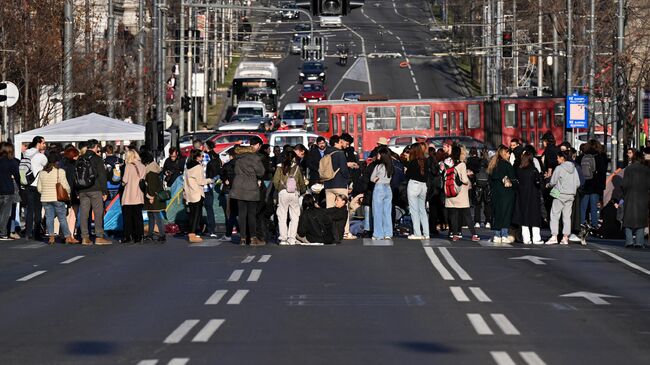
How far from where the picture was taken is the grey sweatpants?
28438 millimetres

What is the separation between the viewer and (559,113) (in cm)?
6981

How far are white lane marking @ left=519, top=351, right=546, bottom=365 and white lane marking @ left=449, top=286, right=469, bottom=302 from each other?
15.6ft

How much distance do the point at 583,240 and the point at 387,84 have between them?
85.4 meters

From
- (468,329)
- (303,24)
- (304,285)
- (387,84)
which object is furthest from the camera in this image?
(303,24)

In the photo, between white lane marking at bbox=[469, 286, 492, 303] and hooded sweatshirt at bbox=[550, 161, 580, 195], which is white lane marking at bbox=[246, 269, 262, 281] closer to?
white lane marking at bbox=[469, 286, 492, 303]

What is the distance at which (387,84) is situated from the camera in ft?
373

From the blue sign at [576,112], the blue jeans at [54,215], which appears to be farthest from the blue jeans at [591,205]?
the blue sign at [576,112]

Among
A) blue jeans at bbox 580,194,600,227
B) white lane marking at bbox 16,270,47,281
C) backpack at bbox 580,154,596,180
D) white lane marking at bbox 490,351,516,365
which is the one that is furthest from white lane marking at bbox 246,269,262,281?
blue jeans at bbox 580,194,600,227

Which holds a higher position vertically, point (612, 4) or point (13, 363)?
point (612, 4)

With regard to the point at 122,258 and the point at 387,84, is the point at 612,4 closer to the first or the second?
the point at 387,84

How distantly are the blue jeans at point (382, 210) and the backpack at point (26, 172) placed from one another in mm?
6456

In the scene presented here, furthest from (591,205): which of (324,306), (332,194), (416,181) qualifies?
(324,306)

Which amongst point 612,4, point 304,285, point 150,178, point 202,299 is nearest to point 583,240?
point 150,178

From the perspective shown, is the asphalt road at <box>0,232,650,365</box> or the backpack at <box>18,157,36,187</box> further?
the backpack at <box>18,157,36,187</box>
